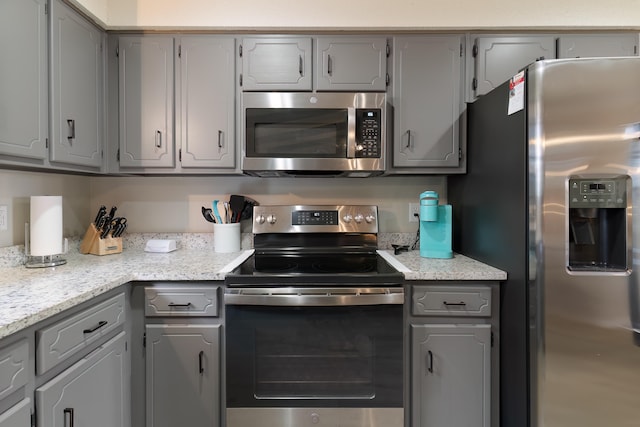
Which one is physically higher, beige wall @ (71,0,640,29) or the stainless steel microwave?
beige wall @ (71,0,640,29)

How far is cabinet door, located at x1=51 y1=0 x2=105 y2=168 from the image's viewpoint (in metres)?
1.48

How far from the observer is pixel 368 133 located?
Result: 5.70ft

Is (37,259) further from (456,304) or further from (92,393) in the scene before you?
(456,304)

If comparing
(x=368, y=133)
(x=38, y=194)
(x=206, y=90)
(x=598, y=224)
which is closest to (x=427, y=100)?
(x=368, y=133)

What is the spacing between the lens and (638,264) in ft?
4.05

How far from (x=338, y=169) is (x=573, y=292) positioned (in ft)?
3.72

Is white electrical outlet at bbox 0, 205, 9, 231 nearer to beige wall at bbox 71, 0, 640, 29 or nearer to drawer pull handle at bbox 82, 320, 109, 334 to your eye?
drawer pull handle at bbox 82, 320, 109, 334

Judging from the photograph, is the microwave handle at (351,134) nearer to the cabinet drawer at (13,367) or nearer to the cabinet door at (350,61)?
the cabinet door at (350,61)

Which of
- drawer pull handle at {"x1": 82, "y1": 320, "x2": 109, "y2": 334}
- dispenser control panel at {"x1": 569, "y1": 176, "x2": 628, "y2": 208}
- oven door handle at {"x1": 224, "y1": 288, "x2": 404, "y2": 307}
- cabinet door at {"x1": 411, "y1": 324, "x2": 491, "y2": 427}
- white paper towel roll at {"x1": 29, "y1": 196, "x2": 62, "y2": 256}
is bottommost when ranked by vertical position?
cabinet door at {"x1": 411, "y1": 324, "x2": 491, "y2": 427}

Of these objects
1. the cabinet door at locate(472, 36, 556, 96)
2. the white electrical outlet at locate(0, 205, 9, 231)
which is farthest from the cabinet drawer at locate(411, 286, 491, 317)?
the white electrical outlet at locate(0, 205, 9, 231)

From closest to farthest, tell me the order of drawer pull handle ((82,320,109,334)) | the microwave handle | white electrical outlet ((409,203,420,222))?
drawer pull handle ((82,320,109,334)) → the microwave handle → white electrical outlet ((409,203,420,222))

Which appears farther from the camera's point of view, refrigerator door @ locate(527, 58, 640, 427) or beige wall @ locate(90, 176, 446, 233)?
beige wall @ locate(90, 176, 446, 233)

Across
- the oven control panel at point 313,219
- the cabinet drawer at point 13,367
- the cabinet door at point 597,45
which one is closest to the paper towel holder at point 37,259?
the cabinet drawer at point 13,367

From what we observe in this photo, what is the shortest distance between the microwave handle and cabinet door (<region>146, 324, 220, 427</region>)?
1.07m
